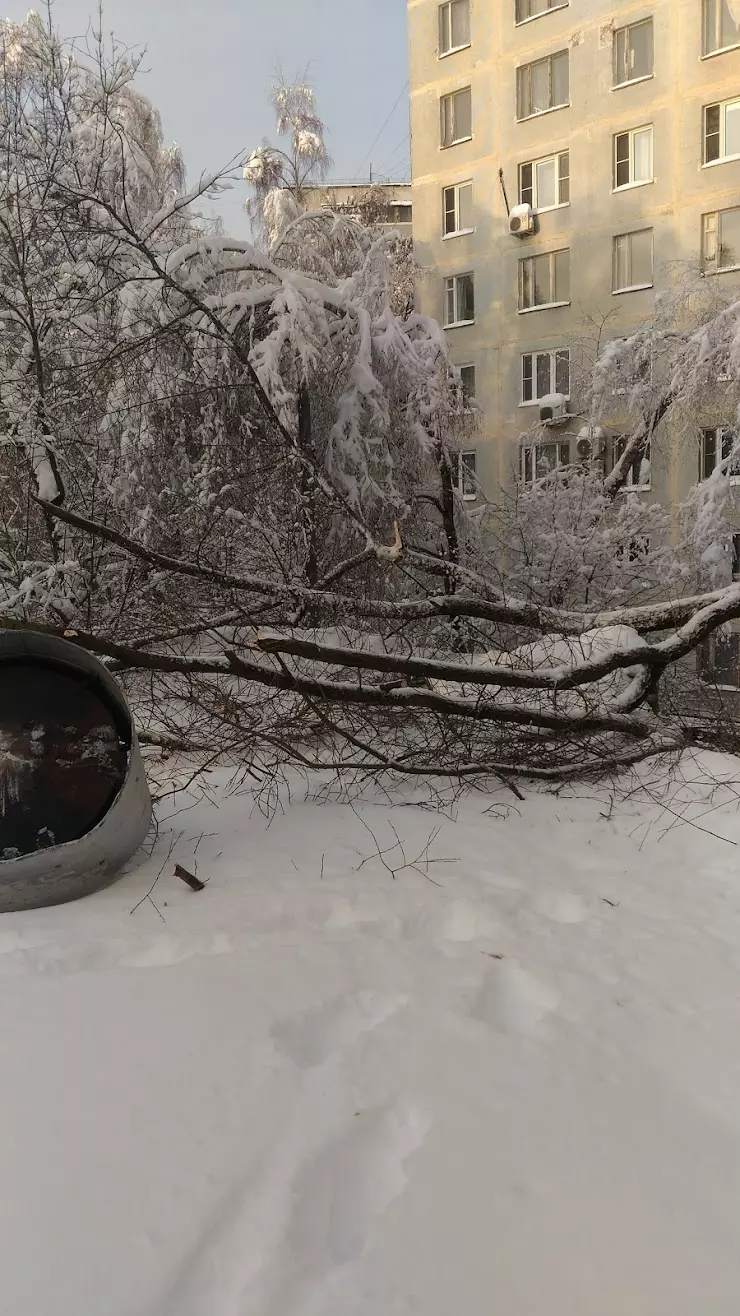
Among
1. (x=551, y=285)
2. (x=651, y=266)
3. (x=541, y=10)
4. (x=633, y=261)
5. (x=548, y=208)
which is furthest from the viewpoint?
(x=551, y=285)

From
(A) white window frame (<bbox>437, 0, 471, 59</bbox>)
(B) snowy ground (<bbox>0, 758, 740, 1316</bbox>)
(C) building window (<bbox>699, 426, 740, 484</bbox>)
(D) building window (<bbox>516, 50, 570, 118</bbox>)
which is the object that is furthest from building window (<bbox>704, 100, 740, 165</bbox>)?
(B) snowy ground (<bbox>0, 758, 740, 1316</bbox>)

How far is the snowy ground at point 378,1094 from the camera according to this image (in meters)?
1.65

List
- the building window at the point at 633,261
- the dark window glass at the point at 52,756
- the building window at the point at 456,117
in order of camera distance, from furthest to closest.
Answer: the building window at the point at 456,117
the building window at the point at 633,261
the dark window glass at the point at 52,756

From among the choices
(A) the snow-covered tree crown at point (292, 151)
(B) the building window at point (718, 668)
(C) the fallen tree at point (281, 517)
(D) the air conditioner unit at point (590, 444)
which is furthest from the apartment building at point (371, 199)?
(B) the building window at point (718, 668)

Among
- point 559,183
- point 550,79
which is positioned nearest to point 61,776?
point 559,183

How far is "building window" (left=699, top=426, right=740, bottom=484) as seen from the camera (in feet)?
43.7

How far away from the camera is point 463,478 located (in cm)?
1156

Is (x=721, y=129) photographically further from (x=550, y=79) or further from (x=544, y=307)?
(x=544, y=307)

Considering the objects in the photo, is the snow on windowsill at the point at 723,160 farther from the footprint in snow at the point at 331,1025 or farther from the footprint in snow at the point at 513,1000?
the footprint in snow at the point at 331,1025

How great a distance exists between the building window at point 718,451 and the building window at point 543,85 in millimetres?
10008

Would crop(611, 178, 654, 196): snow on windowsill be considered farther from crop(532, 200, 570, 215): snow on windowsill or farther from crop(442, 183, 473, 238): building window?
crop(442, 183, 473, 238): building window

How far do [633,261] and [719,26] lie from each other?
16.0ft

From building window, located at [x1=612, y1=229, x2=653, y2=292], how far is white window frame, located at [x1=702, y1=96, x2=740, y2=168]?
6.03 feet

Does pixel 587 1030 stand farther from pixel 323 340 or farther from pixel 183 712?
pixel 323 340
